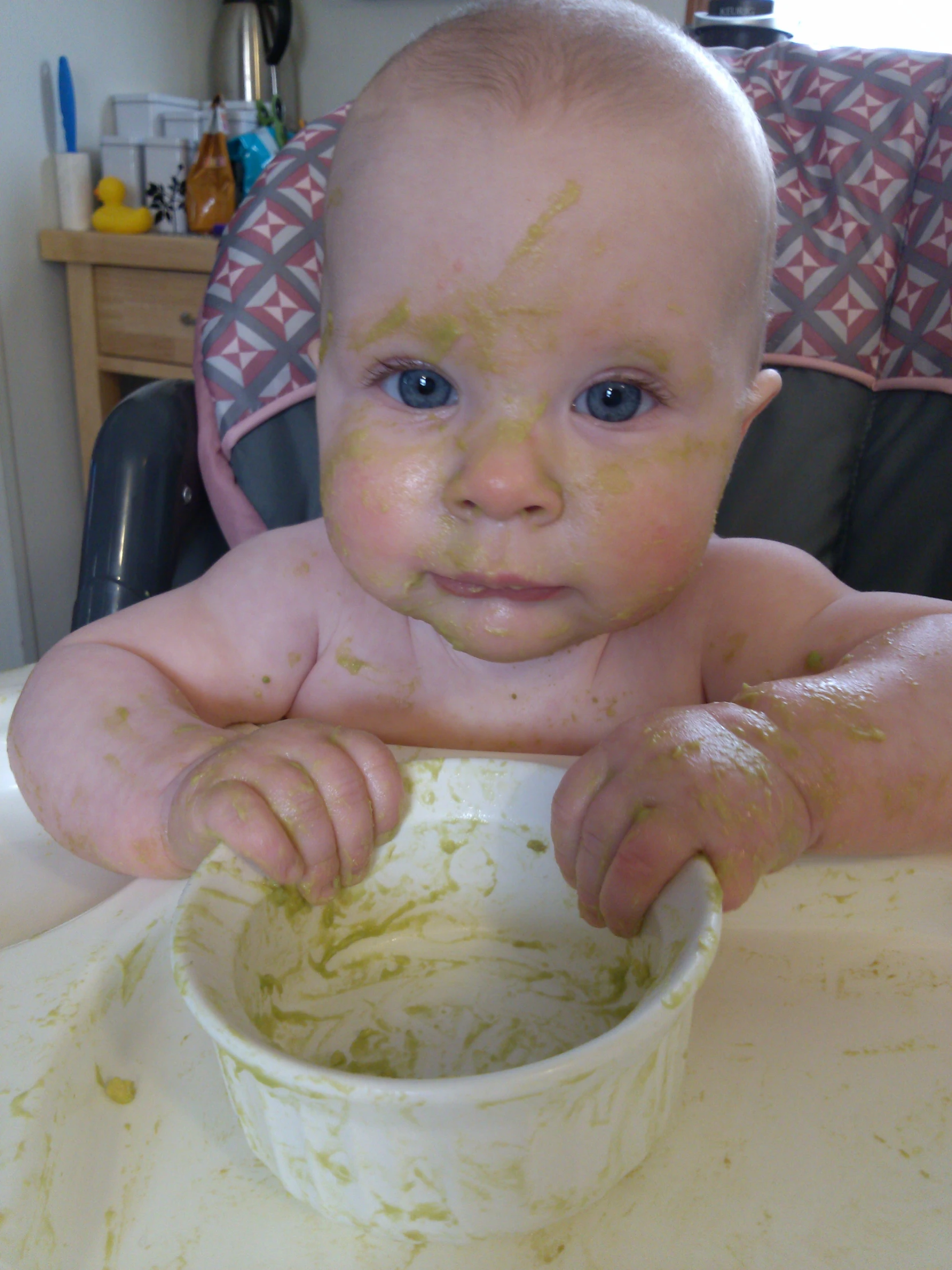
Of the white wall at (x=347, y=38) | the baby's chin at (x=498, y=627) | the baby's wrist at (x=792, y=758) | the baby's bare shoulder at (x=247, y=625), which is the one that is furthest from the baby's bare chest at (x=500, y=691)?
the white wall at (x=347, y=38)

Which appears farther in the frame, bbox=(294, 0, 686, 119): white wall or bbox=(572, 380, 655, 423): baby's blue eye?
bbox=(294, 0, 686, 119): white wall

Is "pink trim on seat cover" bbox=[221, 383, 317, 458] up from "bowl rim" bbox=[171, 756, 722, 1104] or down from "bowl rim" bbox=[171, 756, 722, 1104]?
down

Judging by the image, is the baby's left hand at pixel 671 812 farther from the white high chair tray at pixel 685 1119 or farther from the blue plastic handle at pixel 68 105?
the blue plastic handle at pixel 68 105

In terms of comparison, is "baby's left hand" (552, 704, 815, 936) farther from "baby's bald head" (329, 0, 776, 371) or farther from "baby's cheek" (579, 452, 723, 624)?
"baby's bald head" (329, 0, 776, 371)

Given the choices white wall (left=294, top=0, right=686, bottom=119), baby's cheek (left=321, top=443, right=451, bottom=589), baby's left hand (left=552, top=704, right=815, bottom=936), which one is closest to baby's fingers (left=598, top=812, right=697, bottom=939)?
baby's left hand (left=552, top=704, right=815, bottom=936)

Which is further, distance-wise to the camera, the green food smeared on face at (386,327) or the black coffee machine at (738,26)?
the black coffee machine at (738,26)

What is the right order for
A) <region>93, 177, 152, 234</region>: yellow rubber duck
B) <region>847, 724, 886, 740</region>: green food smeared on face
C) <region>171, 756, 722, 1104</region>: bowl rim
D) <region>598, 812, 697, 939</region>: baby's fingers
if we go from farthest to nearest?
1. <region>93, 177, 152, 234</region>: yellow rubber duck
2. <region>847, 724, 886, 740</region>: green food smeared on face
3. <region>598, 812, 697, 939</region>: baby's fingers
4. <region>171, 756, 722, 1104</region>: bowl rim

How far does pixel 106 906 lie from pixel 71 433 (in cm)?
198

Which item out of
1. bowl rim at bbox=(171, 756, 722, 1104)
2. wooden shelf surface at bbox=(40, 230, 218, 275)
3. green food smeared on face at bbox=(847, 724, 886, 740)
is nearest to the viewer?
bowl rim at bbox=(171, 756, 722, 1104)

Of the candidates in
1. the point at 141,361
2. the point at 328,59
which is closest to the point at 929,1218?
the point at 141,361

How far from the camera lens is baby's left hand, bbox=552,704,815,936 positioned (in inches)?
18.9

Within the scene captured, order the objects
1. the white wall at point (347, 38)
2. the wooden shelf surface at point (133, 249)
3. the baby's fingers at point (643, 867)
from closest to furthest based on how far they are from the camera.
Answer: the baby's fingers at point (643, 867)
the wooden shelf surface at point (133, 249)
the white wall at point (347, 38)

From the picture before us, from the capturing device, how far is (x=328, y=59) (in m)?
2.32

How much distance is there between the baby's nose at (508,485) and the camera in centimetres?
56
